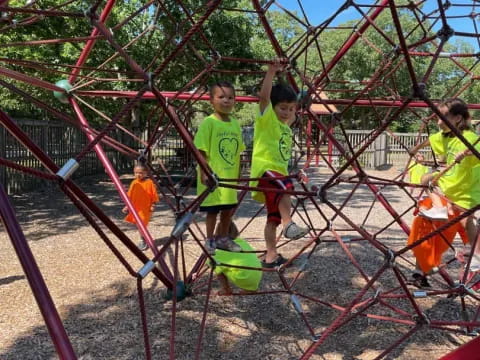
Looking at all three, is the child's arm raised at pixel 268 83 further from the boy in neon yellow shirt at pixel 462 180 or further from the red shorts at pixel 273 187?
the boy in neon yellow shirt at pixel 462 180

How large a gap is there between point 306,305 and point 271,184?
3.09 feet

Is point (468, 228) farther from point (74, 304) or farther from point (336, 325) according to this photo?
point (74, 304)

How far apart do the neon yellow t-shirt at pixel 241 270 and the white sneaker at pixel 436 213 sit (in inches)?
39.8

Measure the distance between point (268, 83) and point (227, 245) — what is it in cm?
99

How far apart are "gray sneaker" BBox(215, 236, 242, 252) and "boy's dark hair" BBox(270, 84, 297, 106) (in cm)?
88

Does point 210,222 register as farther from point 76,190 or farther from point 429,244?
point 429,244

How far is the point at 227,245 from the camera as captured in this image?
2727 millimetres

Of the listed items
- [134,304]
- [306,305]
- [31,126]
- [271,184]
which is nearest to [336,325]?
[271,184]

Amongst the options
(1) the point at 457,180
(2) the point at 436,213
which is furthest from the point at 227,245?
(1) the point at 457,180

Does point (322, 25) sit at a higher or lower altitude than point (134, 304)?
higher

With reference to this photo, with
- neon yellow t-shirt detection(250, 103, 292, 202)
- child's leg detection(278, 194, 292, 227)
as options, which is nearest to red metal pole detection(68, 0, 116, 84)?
neon yellow t-shirt detection(250, 103, 292, 202)

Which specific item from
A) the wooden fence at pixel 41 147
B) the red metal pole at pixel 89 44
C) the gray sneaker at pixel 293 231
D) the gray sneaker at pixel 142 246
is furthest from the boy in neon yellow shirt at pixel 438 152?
the wooden fence at pixel 41 147

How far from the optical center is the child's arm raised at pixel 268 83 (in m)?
2.42

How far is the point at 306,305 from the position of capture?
3.00 metres
